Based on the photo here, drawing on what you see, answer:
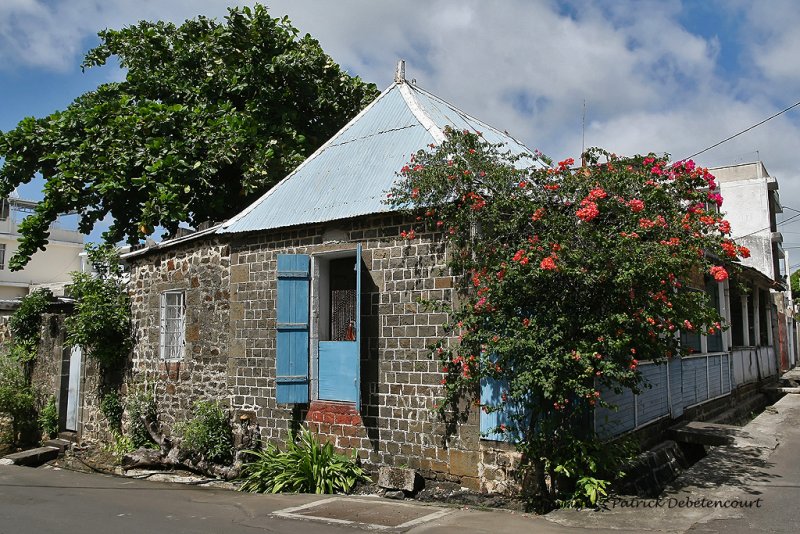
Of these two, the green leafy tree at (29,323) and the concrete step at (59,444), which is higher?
the green leafy tree at (29,323)

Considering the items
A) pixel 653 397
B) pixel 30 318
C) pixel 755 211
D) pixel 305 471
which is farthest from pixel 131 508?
pixel 755 211

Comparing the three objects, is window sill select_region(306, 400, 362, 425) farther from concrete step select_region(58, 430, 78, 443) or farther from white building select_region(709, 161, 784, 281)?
white building select_region(709, 161, 784, 281)

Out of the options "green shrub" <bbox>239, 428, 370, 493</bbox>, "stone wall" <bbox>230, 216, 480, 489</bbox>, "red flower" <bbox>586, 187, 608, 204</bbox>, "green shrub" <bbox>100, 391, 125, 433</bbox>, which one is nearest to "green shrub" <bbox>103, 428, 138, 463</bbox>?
"green shrub" <bbox>100, 391, 125, 433</bbox>

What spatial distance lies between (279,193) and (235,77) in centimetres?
610

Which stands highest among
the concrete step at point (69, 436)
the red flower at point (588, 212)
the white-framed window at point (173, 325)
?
the red flower at point (588, 212)

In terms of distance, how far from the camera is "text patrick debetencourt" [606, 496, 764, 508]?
6895 millimetres

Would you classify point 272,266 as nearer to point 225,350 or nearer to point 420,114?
point 225,350

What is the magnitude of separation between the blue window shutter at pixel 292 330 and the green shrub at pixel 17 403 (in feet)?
29.8

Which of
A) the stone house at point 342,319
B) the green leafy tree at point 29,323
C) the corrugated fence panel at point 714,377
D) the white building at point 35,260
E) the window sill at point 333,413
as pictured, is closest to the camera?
the stone house at point 342,319

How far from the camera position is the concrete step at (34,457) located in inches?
506

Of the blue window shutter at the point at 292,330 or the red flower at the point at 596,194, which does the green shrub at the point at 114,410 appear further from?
the red flower at the point at 596,194

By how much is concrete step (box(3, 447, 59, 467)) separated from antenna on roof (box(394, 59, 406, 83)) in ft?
33.2

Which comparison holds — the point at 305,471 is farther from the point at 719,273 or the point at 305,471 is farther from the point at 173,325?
the point at 719,273

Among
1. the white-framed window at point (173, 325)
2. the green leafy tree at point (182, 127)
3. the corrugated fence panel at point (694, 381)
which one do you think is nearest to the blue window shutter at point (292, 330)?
the white-framed window at point (173, 325)
